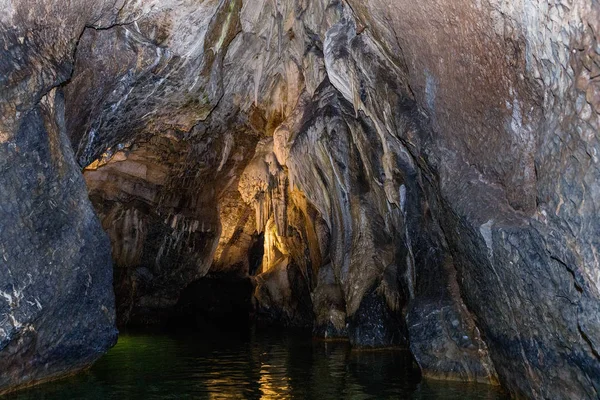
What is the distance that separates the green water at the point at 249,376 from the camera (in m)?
7.93

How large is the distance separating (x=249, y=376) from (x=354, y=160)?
19.2 feet

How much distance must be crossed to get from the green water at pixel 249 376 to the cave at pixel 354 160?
0.21 meters

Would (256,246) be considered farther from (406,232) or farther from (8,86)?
A: (8,86)

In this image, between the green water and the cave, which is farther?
the green water

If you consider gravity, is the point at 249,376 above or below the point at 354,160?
below

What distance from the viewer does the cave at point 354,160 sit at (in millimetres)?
5703

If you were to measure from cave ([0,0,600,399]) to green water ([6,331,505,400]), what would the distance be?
0.21m

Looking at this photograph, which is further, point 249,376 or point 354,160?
point 354,160

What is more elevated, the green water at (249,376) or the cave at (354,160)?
the cave at (354,160)

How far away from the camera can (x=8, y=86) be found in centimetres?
725

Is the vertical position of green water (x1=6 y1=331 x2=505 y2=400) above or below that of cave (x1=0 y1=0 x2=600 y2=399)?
below

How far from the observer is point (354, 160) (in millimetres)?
13906

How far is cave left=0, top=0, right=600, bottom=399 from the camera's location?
5.70 m

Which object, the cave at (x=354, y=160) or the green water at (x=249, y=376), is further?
the green water at (x=249, y=376)
